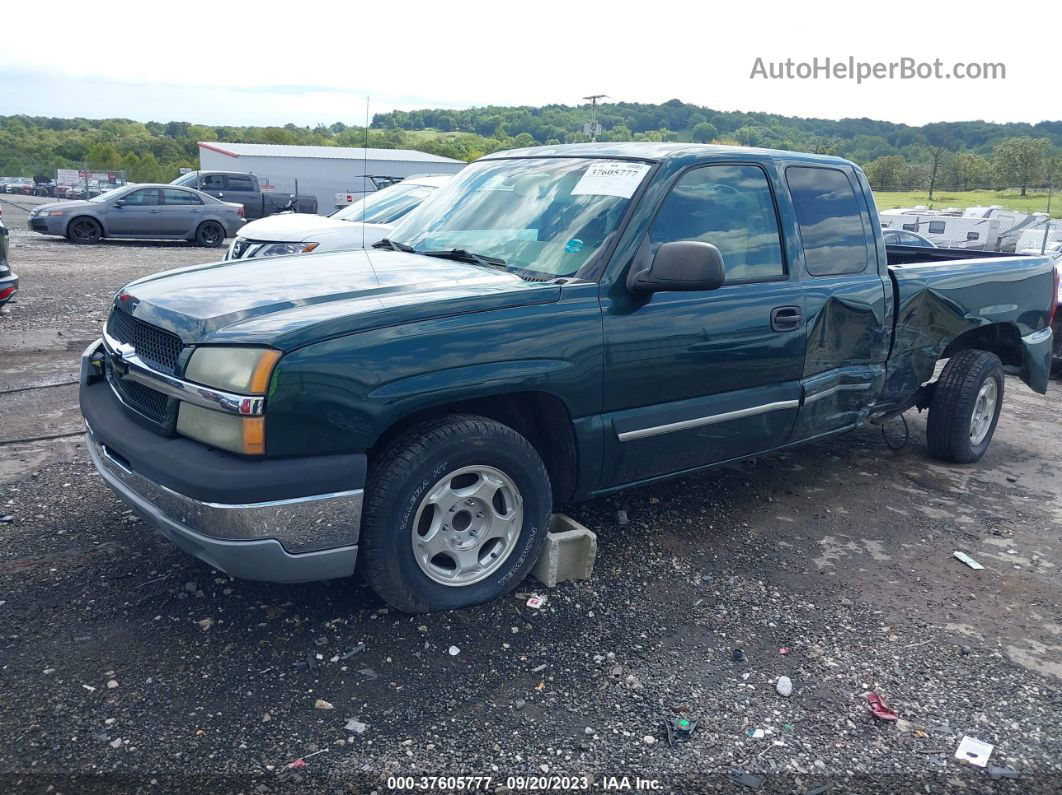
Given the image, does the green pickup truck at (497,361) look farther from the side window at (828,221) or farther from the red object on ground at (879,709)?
the red object on ground at (879,709)

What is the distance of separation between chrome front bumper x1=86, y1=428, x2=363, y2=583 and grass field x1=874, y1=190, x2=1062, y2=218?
35741 mm

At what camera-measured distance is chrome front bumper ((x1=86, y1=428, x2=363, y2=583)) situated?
301cm

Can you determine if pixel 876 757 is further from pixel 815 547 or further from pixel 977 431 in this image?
pixel 977 431

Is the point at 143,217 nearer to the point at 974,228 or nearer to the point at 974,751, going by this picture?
the point at 974,751

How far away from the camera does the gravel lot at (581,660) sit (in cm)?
280

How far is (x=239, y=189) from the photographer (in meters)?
27.1

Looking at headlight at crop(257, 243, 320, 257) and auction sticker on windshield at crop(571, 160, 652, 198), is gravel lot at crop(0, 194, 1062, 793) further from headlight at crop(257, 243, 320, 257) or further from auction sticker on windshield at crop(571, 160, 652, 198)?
headlight at crop(257, 243, 320, 257)

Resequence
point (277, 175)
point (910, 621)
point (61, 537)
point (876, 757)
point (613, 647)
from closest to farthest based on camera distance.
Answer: point (876, 757)
point (613, 647)
point (910, 621)
point (61, 537)
point (277, 175)

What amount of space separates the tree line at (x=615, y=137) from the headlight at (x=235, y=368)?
3143 mm

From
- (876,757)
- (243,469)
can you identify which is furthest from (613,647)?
(243,469)

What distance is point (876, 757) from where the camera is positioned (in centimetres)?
292

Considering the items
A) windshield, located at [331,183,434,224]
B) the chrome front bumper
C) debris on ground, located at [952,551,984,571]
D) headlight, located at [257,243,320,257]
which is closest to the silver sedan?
windshield, located at [331,183,434,224]

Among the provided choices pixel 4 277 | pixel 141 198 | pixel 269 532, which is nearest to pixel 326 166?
pixel 141 198

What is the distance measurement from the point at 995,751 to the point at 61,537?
12.9ft
